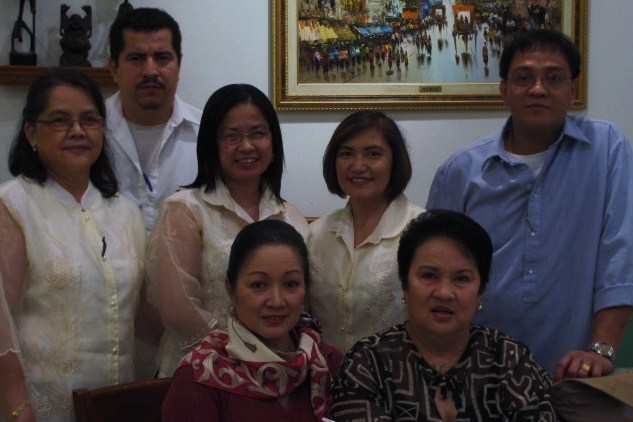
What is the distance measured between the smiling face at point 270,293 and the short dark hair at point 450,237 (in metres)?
0.26

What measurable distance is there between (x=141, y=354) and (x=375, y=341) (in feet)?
2.94

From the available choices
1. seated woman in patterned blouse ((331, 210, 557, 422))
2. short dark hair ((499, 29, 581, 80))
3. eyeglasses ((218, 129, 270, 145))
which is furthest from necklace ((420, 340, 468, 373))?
short dark hair ((499, 29, 581, 80))

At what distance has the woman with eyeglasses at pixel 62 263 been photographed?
2014 millimetres

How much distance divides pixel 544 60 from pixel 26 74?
2.10 meters

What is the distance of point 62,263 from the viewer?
6.75ft

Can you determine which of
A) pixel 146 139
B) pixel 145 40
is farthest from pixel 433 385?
pixel 145 40

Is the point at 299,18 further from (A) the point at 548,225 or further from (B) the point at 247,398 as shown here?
(B) the point at 247,398

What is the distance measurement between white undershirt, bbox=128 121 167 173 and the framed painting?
97cm

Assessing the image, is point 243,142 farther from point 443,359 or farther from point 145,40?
point 443,359

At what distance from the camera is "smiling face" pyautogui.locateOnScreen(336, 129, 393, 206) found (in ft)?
7.43

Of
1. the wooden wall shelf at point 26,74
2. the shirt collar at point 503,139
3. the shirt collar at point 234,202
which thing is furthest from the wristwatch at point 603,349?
the wooden wall shelf at point 26,74

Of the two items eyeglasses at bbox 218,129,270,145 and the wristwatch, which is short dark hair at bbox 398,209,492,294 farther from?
eyeglasses at bbox 218,129,270,145

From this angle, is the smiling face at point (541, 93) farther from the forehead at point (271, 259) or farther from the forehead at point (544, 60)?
the forehead at point (271, 259)

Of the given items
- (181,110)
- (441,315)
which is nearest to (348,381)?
(441,315)
